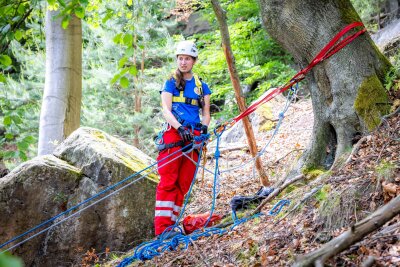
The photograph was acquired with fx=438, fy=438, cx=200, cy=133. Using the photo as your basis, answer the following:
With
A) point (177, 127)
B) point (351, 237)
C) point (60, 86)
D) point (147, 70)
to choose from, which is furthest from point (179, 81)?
point (147, 70)

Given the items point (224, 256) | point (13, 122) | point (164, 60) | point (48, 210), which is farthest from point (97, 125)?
point (224, 256)

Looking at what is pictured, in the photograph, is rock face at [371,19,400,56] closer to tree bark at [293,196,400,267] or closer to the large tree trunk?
the large tree trunk

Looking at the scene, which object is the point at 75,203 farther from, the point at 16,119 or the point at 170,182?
the point at 16,119

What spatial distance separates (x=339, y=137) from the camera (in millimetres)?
4473

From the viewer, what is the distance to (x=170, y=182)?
5.08 meters

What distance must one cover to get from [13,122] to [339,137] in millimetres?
3246

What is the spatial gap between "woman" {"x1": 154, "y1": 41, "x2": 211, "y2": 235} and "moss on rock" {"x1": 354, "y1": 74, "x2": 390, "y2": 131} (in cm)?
178

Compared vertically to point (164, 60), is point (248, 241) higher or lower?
lower

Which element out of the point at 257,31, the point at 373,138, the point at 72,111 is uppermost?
the point at 257,31

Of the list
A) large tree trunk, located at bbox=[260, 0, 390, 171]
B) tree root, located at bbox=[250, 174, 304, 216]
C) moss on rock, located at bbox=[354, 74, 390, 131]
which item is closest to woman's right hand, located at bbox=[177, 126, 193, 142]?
tree root, located at bbox=[250, 174, 304, 216]

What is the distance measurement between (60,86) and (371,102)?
6270mm

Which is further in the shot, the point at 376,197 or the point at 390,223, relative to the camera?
the point at 376,197

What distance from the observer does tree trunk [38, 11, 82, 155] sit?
853 cm

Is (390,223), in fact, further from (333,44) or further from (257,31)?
(257,31)
